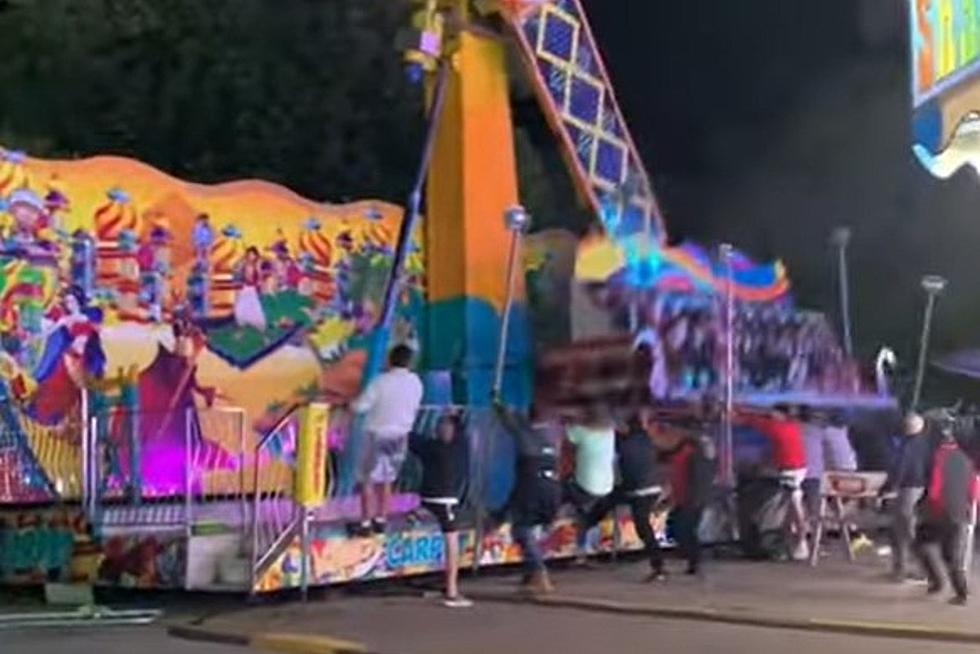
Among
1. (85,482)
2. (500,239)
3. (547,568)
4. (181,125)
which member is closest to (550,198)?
(500,239)

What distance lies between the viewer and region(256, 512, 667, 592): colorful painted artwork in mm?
15680

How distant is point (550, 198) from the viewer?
24359mm

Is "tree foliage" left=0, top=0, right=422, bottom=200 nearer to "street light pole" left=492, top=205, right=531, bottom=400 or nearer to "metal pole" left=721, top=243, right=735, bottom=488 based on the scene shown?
"street light pole" left=492, top=205, right=531, bottom=400

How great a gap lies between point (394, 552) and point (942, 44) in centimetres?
793

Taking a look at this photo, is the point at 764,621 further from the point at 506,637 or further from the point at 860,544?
the point at 860,544

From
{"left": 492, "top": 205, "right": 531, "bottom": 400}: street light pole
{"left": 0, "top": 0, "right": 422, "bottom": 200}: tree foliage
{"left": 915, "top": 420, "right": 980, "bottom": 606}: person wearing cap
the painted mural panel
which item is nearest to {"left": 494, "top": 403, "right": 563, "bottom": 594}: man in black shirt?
{"left": 492, "top": 205, "right": 531, "bottom": 400}: street light pole

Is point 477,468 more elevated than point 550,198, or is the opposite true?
point 550,198

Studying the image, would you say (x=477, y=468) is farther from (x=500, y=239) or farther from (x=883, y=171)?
(x=883, y=171)

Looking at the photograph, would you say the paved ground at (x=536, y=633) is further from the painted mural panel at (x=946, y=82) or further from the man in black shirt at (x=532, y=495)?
the painted mural panel at (x=946, y=82)

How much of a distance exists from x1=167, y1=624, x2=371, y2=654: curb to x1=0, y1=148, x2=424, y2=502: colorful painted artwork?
245 centimetres

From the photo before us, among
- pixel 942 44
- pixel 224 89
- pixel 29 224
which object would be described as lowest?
pixel 29 224

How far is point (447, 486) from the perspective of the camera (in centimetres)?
Result: 1543

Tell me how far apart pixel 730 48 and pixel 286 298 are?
11.7 metres

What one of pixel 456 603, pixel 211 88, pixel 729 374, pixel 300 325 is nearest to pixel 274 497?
pixel 456 603
